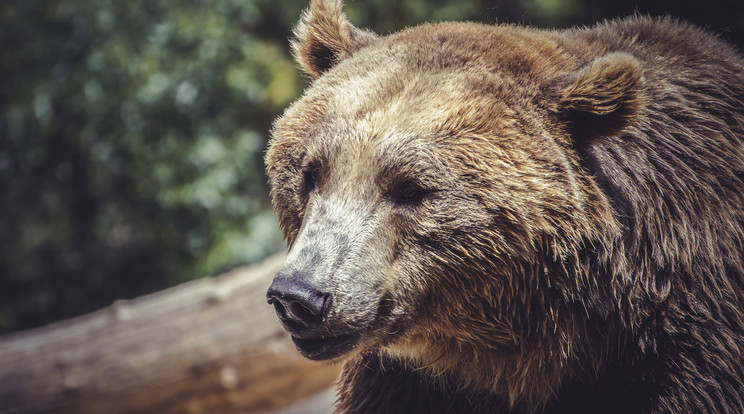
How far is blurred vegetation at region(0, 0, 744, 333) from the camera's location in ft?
26.8

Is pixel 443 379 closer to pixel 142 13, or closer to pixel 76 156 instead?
pixel 142 13

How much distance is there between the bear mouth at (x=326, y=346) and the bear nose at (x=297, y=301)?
0.11 metres

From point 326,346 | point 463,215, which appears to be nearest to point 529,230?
point 463,215

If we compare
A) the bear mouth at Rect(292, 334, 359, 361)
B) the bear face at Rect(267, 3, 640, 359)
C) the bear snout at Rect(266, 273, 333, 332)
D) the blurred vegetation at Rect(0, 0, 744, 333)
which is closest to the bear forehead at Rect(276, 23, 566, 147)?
the bear face at Rect(267, 3, 640, 359)

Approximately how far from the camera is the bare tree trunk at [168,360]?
19.6ft

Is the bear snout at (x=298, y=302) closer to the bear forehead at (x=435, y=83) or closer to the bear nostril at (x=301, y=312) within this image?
the bear nostril at (x=301, y=312)

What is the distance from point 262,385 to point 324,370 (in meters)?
0.51

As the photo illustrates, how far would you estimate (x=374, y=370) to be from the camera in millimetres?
3186

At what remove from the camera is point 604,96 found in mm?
2564

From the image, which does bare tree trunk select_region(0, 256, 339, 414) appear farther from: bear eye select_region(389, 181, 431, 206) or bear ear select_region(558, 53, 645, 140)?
bear ear select_region(558, 53, 645, 140)

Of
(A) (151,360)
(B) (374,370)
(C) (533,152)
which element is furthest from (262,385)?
(C) (533,152)

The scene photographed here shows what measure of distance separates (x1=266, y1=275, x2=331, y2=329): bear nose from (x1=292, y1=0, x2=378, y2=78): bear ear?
1.11 meters

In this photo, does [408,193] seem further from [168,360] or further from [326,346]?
[168,360]

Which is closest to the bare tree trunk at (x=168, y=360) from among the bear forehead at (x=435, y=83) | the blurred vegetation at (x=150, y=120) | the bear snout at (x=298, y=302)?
the blurred vegetation at (x=150, y=120)
